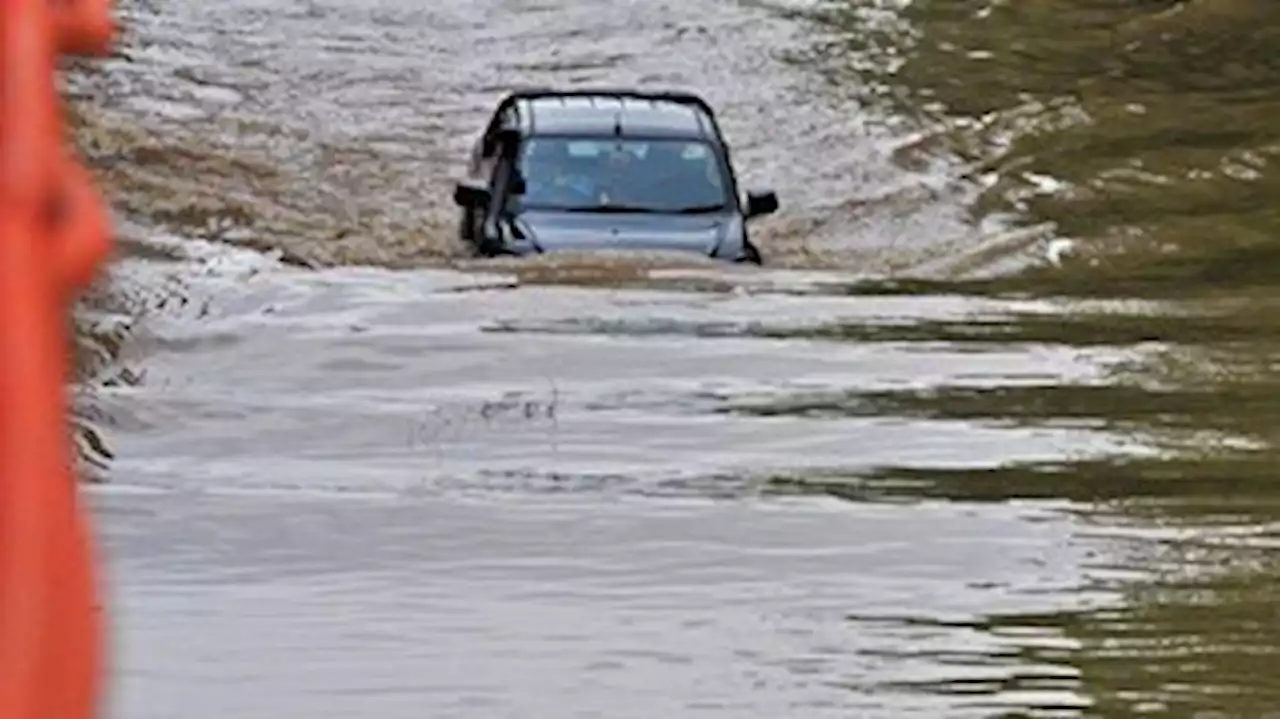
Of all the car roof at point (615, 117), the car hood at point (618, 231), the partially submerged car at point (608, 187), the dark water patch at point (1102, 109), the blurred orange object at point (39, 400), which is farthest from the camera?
the dark water patch at point (1102, 109)

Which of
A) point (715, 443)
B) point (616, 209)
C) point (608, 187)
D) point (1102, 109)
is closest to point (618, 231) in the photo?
point (616, 209)

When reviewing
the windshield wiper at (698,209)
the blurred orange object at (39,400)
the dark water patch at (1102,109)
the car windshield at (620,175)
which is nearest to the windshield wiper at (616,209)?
the car windshield at (620,175)

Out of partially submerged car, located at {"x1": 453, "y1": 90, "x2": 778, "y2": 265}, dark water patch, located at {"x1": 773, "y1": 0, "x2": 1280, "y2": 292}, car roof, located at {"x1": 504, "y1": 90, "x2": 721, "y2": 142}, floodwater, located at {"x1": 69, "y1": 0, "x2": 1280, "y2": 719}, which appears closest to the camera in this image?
floodwater, located at {"x1": 69, "y1": 0, "x2": 1280, "y2": 719}

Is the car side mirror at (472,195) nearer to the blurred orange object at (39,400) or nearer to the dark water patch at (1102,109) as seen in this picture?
the dark water patch at (1102,109)

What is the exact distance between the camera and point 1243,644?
8.29 m

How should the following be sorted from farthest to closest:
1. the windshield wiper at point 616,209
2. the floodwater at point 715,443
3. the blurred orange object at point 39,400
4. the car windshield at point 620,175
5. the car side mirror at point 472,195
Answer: the car side mirror at point 472,195 → the car windshield at point 620,175 → the windshield wiper at point 616,209 → the floodwater at point 715,443 → the blurred orange object at point 39,400

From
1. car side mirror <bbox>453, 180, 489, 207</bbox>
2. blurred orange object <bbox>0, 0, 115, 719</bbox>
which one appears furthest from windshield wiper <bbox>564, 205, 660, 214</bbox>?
blurred orange object <bbox>0, 0, 115, 719</bbox>

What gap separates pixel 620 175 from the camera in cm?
1844

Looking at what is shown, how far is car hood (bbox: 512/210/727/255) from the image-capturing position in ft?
57.6

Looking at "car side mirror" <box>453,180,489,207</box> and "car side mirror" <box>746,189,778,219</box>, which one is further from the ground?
"car side mirror" <box>453,180,489,207</box>

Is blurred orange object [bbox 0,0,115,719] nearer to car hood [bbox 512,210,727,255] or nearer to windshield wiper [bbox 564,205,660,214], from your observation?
car hood [bbox 512,210,727,255]

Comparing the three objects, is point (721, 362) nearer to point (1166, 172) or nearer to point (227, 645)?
point (227, 645)

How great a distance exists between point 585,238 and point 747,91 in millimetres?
13579

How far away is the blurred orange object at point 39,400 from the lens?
3.87 feet
